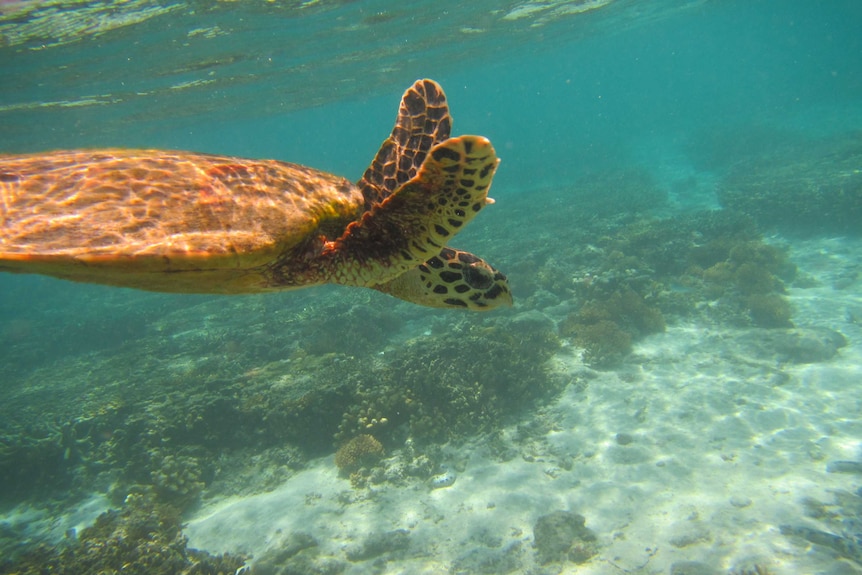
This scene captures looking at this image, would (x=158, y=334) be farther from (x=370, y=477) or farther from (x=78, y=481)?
(x=370, y=477)

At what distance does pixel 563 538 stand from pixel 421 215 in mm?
5083

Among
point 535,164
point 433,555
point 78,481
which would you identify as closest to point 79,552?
point 78,481

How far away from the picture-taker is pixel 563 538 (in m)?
5.49

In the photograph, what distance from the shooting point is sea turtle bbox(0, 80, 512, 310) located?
224 cm

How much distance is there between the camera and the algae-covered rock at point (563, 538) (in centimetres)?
534

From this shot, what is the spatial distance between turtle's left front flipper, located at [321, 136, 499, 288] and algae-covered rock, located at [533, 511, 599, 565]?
14.8 feet

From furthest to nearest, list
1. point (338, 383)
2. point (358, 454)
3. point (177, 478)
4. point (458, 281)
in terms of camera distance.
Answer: point (338, 383) < point (177, 478) < point (358, 454) < point (458, 281)

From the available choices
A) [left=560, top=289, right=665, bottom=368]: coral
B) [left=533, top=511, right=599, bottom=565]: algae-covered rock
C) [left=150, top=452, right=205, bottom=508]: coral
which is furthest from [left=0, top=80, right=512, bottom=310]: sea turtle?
[left=560, top=289, right=665, bottom=368]: coral

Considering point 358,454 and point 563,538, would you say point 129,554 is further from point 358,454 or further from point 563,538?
point 563,538

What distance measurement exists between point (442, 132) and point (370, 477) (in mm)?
5917

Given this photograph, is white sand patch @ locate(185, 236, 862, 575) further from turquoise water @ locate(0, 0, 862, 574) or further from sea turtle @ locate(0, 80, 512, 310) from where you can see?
sea turtle @ locate(0, 80, 512, 310)

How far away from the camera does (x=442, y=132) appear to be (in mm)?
3139

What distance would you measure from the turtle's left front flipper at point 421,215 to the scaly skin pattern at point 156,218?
0.28 m

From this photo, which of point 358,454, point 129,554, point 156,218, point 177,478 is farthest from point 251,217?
point 177,478
